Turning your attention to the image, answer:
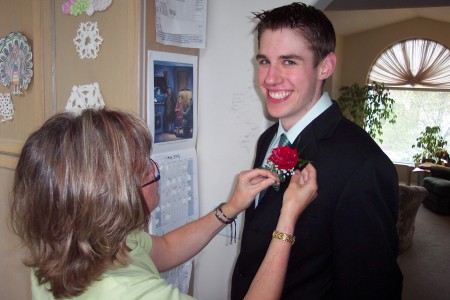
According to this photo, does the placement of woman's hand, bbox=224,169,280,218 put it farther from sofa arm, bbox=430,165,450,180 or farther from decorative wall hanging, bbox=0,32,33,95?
sofa arm, bbox=430,165,450,180

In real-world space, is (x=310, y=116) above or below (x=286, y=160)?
above

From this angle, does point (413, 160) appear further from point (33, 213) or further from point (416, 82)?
point (33, 213)

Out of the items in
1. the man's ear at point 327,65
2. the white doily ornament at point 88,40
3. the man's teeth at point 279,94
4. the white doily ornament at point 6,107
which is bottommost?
the white doily ornament at point 6,107

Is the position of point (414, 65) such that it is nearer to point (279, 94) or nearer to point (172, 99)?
point (172, 99)

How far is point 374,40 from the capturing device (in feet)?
25.7

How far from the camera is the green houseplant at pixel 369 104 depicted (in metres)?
7.36

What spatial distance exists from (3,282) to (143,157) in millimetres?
1766

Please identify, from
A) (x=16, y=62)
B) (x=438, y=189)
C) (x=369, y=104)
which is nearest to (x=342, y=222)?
(x=16, y=62)

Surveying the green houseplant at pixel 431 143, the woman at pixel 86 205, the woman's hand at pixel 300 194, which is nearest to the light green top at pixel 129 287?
the woman at pixel 86 205

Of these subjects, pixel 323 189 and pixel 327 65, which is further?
pixel 327 65

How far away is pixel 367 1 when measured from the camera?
4418 mm

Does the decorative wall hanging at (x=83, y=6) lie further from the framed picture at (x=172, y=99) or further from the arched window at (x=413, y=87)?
the arched window at (x=413, y=87)

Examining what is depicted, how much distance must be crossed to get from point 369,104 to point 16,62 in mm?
6871

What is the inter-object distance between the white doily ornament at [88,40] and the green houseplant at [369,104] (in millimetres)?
6542
